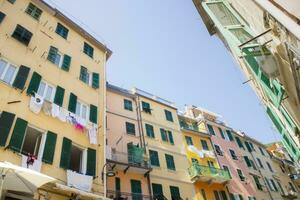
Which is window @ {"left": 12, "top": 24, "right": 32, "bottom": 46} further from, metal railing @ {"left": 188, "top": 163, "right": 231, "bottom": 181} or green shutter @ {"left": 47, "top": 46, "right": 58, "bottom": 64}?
metal railing @ {"left": 188, "top": 163, "right": 231, "bottom": 181}

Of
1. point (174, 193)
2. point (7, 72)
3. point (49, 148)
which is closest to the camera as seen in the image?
point (49, 148)

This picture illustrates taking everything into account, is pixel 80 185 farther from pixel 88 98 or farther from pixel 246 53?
pixel 246 53

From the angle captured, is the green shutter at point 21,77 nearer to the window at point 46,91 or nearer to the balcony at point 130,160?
the window at point 46,91

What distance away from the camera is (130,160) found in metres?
21.8

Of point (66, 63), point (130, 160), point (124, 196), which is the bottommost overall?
point (124, 196)

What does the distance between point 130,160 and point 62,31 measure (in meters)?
11.8

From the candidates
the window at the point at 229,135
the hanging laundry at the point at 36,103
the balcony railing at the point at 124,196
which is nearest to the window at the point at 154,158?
the balcony railing at the point at 124,196

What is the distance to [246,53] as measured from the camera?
7207 millimetres

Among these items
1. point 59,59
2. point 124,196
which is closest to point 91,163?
point 124,196

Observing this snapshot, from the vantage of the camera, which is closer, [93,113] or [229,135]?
[93,113]

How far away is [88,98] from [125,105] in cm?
849

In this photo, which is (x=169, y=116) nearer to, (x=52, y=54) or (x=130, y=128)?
(x=130, y=128)

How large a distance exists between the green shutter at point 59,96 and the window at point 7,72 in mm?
2593

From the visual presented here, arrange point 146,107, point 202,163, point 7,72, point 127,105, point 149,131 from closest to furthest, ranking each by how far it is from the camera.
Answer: point 7,72 → point 149,131 → point 127,105 → point 146,107 → point 202,163
